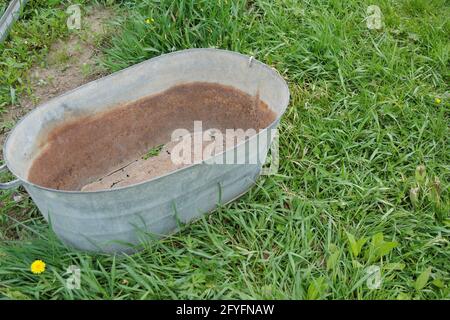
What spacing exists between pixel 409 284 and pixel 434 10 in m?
2.39

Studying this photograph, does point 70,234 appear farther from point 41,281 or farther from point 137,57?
point 137,57

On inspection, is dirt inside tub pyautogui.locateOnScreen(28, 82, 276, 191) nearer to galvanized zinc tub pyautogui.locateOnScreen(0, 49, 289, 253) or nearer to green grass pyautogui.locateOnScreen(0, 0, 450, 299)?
galvanized zinc tub pyautogui.locateOnScreen(0, 49, 289, 253)

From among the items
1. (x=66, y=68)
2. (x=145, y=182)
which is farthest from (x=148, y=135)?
(x=145, y=182)

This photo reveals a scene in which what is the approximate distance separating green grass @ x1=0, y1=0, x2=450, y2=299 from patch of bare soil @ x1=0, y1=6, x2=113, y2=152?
9.0 inches

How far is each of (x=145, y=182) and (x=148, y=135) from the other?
99 centimetres

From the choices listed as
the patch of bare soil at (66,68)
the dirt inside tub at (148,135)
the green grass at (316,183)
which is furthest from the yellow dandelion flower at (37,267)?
the patch of bare soil at (66,68)

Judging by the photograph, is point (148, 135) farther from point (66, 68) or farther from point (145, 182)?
point (145, 182)

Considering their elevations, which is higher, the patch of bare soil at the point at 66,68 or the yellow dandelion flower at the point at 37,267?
the patch of bare soil at the point at 66,68

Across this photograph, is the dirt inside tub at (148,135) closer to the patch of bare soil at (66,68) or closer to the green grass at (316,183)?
the green grass at (316,183)

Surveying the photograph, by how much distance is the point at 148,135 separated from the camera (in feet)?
9.49

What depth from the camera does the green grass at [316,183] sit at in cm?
214

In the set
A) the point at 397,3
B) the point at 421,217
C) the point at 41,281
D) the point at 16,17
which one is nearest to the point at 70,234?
the point at 41,281

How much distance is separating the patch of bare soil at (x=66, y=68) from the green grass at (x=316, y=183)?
23cm

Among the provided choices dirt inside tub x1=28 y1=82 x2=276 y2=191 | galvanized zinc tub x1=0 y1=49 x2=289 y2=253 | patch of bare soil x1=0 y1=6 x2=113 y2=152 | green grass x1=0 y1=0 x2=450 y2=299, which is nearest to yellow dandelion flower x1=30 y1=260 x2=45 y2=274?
green grass x1=0 y1=0 x2=450 y2=299
